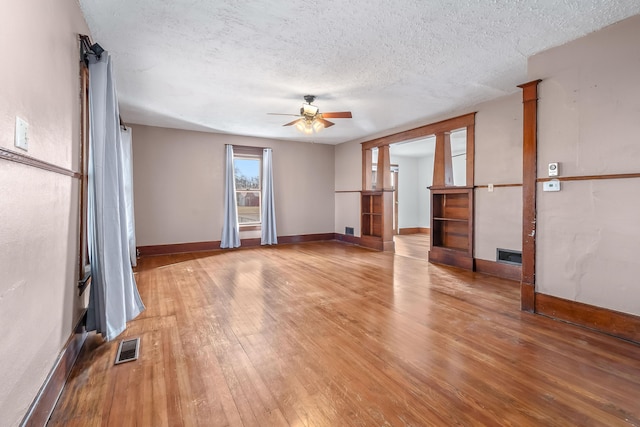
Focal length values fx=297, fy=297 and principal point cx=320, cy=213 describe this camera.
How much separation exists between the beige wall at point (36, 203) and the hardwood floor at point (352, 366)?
44 centimetres

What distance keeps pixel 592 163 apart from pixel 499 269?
210 centimetres

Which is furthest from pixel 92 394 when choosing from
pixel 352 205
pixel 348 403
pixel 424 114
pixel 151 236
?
pixel 352 205

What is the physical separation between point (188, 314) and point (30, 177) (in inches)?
75.3

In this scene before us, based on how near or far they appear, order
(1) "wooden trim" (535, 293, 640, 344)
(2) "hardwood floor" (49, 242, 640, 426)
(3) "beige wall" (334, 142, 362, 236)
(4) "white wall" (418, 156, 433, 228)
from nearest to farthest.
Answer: (2) "hardwood floor" (49, 242, 640, 426) → (1) "wooden trim" (535, 293, 640, 344) → (3) "beige wall" (334, 142, 362, 236) → (4) "white wall" (418, 156, 433, 228)

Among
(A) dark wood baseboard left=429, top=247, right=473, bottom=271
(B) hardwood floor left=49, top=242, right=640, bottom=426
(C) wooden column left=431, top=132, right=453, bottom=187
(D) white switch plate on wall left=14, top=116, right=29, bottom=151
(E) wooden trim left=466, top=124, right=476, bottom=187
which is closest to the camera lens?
(D) white switch plate on wall left=14, top=116, right=29, bottom=151

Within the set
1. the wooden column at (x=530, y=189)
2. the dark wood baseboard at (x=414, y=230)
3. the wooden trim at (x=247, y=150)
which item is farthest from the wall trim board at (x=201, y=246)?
the wooden column at (x=530, y=189)

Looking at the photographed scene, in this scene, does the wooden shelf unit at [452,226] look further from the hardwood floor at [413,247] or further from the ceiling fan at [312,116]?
the ceiling fan at [312,116]

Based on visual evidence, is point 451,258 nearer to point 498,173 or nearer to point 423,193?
point 498,173

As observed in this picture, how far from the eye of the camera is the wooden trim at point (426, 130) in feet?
15.2

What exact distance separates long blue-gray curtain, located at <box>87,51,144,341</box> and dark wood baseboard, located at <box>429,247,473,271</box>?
446 centimetres

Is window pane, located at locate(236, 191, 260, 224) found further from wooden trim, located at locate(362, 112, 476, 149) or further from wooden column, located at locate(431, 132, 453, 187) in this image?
wooden column, located at locate(431, 132, 453, 187)

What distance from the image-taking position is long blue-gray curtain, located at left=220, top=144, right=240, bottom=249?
21.0 ft

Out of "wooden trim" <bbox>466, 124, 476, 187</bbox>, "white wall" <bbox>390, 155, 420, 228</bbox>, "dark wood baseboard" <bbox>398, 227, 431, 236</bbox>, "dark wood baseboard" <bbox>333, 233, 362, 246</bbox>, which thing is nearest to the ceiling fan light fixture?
"wooden trim" <bbox>466, 124, 476, 187</bbox>

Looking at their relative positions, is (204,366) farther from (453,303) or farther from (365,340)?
(453,303)
